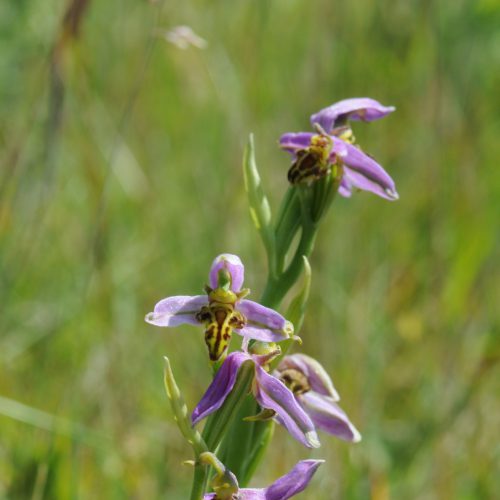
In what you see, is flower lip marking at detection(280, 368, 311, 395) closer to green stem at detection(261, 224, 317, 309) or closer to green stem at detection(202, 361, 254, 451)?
green stem at detection(261, 224, 317, 309)

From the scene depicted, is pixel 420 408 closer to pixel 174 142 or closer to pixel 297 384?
pixel 297 384

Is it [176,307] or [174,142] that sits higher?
[176,307]

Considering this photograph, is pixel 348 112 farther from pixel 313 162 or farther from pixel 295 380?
pixel 295 380

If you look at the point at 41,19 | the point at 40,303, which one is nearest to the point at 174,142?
the point at 41,19

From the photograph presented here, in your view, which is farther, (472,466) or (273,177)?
(273,177)

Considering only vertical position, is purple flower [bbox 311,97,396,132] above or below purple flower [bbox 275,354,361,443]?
above

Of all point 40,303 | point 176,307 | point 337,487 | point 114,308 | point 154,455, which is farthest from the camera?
point 40,303

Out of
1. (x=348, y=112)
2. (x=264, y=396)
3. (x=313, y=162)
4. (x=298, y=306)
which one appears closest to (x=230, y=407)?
(x=264, y=396)

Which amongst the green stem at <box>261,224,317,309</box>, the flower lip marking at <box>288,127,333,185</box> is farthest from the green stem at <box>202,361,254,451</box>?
the flower lip marking at <box>288,127,333,185</box>
